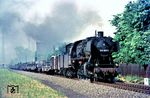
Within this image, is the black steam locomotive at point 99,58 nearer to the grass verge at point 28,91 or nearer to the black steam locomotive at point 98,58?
the black steam locomotive at point 98,58

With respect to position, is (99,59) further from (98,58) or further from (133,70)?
(133,70)

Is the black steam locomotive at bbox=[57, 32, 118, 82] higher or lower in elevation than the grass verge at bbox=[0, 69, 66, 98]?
higher

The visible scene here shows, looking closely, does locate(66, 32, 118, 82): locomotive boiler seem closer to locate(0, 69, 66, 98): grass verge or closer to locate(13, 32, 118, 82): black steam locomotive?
locate(13, 32, 118, 82): black steam locomotive

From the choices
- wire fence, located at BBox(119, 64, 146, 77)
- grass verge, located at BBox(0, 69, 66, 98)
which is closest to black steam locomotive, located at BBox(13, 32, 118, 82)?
grass verge, located at BBox(0, 69, 66, 98)

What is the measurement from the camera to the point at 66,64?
48.0 m

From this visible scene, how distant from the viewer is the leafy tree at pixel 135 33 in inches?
1849

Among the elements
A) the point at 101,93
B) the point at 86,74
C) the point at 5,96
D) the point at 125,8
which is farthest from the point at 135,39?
the point at 5,96

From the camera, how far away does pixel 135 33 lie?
48969 millimetres

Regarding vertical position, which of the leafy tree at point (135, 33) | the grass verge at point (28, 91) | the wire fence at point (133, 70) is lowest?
the grass verge at point (28, 91)

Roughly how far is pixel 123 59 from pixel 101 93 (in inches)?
1002

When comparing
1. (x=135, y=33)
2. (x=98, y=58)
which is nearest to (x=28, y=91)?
(x=98, y=58)

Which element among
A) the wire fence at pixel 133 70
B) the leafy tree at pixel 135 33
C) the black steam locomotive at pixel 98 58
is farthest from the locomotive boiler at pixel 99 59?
the wire fence at pixel 133 70

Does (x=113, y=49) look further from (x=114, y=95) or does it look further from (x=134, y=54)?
(x=114, y=95)

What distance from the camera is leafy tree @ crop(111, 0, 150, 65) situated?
154ft
